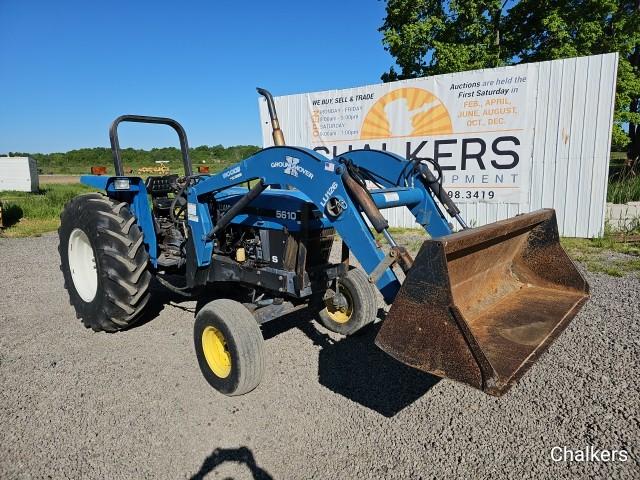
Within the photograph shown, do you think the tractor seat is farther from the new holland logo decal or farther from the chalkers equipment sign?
the chalkers equipment sign

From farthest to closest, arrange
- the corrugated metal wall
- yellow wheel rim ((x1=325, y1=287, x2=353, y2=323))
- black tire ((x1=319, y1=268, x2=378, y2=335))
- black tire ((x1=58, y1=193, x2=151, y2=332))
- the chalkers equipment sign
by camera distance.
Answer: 1. the chalkers equipment sign
2. the corrugated metal wall
3. yellow wheel rim ((x1=325, y1=287, x2=353, y2=323))
4. black tire ((x1=319, y1=268, x2=378, y2=335))
5. black tire ((x1=58, y1=193, x2=151, y2=332))

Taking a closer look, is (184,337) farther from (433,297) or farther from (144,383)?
(433,297)

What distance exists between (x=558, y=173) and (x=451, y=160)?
182cm

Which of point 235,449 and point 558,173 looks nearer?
point 235,449

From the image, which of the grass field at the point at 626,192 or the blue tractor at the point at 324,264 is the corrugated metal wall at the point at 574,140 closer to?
the grass field at the point at 626,192

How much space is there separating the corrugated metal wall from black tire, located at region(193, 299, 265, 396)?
6491mm

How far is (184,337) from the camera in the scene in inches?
161

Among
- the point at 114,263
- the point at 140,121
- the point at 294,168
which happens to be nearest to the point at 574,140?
the point at 294,168

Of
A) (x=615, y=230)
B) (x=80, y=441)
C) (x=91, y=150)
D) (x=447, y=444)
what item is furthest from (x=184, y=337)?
(x=91, y=150)

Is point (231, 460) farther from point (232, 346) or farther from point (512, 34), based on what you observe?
point (512, 34)

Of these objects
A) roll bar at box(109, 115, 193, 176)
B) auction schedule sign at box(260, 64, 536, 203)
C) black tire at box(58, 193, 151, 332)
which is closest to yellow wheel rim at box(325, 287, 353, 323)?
black tire at box(58, 193, 151, 332)

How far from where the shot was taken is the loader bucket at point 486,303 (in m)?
2.07

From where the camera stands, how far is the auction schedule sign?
7.76 meters

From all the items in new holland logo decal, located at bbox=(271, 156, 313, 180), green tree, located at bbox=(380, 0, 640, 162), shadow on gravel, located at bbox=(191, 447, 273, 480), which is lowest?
shadow on gravel, located at bbox=(191, 447, 273, 480)
